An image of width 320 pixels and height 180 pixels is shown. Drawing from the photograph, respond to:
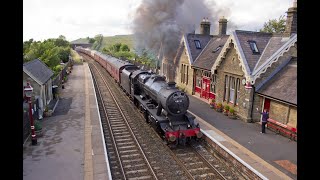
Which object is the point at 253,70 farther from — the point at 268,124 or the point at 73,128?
the point at 73,128

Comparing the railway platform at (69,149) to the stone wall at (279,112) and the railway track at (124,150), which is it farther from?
the stone wall at (279,112)

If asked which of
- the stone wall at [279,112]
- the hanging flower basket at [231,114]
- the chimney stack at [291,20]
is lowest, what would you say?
the hanging flower basket at [231,114]

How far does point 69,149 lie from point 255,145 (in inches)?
370

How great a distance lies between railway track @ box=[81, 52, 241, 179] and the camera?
1070 cm

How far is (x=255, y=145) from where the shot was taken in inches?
523

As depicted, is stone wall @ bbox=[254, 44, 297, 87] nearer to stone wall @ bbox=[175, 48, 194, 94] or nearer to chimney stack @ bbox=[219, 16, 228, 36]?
stone wall @ bbox=[175, 48, 194, 94]

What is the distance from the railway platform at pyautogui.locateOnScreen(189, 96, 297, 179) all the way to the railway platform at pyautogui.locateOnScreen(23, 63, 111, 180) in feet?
19.7

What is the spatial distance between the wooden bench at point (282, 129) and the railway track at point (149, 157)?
16.9 feet

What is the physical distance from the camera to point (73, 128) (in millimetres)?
15266

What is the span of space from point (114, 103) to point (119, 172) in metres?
12.2

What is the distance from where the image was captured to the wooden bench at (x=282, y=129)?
557 inches

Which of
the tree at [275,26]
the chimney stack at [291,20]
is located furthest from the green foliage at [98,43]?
the chimney stack at [291,20]

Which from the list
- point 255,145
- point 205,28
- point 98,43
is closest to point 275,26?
point 205,28
